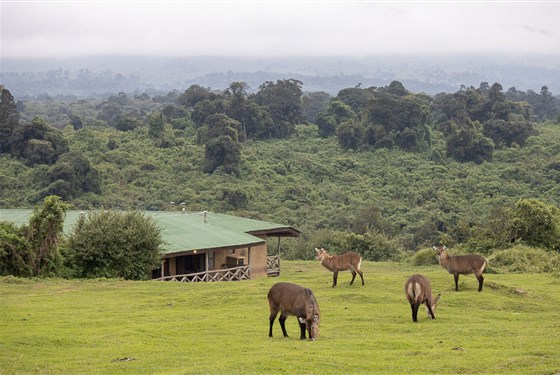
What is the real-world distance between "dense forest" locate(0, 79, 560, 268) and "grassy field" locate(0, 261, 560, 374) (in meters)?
22.5

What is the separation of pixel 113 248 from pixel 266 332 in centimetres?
1862

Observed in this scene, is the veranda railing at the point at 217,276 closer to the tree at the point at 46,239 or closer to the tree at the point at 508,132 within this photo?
the tree at the point at 46,239

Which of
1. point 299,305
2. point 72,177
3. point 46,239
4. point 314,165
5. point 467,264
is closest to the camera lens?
point 299,305

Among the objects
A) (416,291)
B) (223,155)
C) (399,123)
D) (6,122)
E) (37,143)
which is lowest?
(223,155)

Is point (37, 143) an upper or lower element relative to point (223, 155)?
upper

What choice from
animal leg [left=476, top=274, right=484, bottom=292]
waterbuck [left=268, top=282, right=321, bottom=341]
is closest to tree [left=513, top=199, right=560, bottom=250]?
animal leg [left=476, top=274, right=484, bottom=292]

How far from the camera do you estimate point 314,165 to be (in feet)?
283

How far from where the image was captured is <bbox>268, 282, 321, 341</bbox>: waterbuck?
18.6 m

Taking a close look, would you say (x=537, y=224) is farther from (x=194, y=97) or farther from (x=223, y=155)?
(x=194, y=97)

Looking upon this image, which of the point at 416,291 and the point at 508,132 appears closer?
the point at 416,291

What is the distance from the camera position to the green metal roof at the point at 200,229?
41.2m

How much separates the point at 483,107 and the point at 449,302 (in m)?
76.7

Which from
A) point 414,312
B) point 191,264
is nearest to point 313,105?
point 191,264

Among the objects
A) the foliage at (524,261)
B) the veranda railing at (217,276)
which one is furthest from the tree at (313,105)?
the veranda railing at (217,276)
